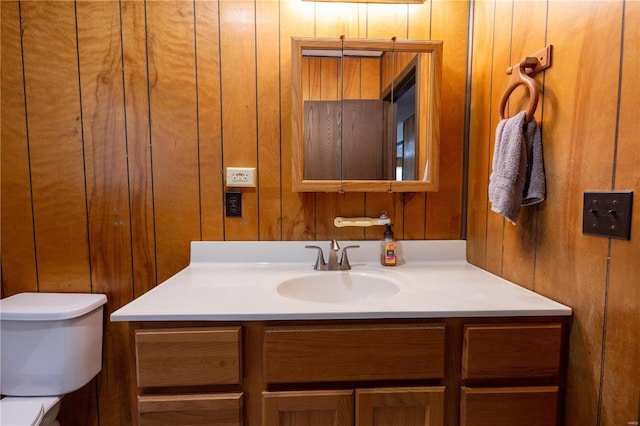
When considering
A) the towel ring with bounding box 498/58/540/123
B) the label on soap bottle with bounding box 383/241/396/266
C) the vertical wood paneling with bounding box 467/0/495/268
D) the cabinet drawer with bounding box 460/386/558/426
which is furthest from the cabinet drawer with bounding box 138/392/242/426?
the towel ring with bounding box 498/58/540/123

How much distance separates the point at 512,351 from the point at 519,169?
0.49 m

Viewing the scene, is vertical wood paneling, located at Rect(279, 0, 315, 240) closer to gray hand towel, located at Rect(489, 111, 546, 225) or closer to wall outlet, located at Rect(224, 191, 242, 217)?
wall outlet, located at Rect(224, 191, 242, 217)

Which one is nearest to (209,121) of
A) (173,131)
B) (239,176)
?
(173,131)

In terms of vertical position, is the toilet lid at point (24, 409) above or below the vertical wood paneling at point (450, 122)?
below

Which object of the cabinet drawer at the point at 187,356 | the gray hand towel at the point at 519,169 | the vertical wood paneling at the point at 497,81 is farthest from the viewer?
the vertical wood paneling at the point at 497,81

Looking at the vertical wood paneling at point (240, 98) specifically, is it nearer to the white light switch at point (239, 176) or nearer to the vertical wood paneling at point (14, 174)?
the white light switch at point (239, 176)

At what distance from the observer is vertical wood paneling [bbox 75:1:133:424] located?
1098mm

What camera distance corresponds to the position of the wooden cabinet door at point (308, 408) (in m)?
0.70

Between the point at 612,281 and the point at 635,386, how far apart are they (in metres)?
0.21

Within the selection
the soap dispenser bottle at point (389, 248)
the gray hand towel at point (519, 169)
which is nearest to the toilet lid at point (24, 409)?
the soap dispenser bottle at point (389, 248)

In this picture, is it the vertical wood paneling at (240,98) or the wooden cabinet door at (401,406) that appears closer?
the wooden cabinet door at (401,406)

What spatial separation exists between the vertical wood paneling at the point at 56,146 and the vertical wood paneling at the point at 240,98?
57 centimetres

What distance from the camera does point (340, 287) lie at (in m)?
1.05

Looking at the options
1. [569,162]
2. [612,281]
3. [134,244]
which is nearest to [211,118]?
[134,244]
